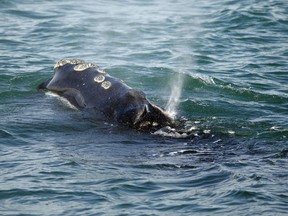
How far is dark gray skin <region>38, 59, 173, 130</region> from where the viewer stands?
10.1 meters

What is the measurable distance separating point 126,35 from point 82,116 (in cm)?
795

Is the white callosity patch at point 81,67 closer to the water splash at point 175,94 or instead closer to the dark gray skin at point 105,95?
the dark gray skin at point 105,95

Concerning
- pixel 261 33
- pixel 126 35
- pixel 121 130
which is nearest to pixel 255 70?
pixel 261 33

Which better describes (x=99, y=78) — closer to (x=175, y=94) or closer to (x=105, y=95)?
(x=105, y=95)

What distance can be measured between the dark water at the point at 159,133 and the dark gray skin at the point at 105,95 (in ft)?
0.64

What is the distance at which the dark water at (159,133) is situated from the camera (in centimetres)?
802

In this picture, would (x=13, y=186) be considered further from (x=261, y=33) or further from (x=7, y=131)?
(x=261, y=33)

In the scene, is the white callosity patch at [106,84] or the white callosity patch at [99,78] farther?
the white callosity patch at [99,78]

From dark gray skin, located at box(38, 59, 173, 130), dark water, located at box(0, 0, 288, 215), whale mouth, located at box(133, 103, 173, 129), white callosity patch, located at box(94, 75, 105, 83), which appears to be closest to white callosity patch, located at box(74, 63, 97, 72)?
dark gray skin, located at box(38, 59, 173, 130)

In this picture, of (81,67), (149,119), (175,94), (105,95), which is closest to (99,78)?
(105,95)

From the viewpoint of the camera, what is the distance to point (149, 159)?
9.07m

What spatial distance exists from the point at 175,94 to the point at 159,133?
312cm

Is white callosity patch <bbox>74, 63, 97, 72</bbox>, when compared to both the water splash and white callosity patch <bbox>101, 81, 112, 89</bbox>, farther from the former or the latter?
the water splash

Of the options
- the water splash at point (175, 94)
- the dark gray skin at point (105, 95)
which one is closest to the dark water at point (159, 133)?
the water splash at point (175, 94)
